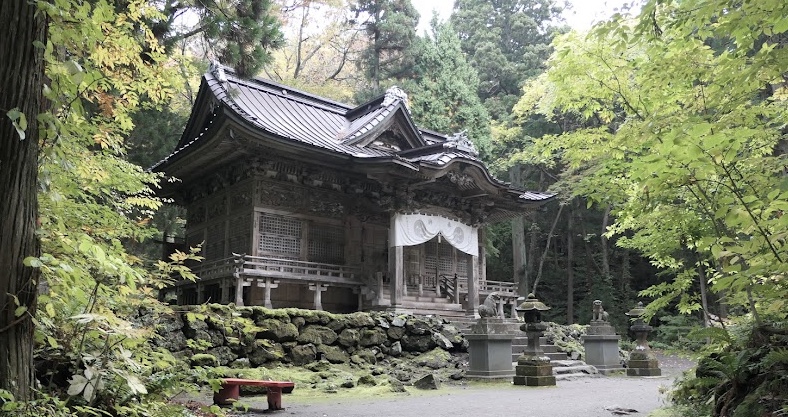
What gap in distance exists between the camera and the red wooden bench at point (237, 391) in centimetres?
632

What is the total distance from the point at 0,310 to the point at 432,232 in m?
13.2

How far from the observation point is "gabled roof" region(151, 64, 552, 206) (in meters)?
13.3

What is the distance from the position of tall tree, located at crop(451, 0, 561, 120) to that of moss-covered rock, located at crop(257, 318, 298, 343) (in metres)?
21.0

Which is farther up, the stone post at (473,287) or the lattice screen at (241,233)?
the lattice screen at (241,233)

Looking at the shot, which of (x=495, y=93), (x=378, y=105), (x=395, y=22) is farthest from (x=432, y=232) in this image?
(x=495, y=93)

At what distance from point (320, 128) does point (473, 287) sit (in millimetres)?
6533

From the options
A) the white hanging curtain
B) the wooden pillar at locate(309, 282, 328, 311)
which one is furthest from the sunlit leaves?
the wooden pillar at locate(309, 282, 328, 311)

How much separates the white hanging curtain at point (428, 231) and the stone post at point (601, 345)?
403 cm

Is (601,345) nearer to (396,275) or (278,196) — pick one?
(396,275)

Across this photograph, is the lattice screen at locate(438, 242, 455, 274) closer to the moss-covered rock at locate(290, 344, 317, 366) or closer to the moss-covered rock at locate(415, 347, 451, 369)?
the moss-covered rock at locate(415, 347, 451, 369)

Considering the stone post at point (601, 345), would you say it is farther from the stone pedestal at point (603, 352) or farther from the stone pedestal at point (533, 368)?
the stone pedestal at point (533, 368)

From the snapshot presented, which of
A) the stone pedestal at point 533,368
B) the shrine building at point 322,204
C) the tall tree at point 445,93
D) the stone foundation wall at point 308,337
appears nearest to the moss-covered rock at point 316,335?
the stone foundation wall at point 308,337

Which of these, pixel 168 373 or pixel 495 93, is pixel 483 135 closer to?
pixel 495 93

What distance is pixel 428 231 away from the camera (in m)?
15.5
